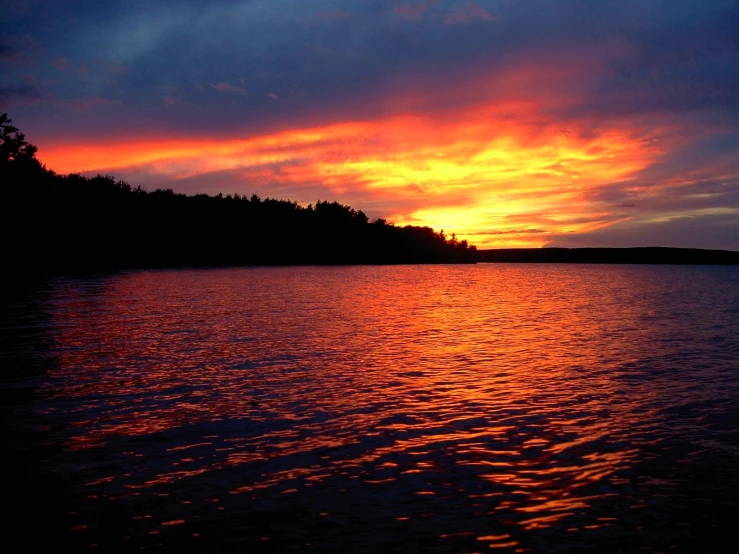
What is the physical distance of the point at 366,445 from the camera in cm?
1378

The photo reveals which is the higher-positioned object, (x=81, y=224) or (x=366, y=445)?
(x=81, y=224)

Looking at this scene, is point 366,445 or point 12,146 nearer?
point 366,445

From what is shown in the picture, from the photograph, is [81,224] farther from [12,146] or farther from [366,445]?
[366,445]

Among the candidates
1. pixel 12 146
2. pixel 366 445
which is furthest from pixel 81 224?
pixel 366 445

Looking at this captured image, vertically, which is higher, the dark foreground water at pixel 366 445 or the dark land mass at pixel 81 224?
the dark land mass at pixel 81 224

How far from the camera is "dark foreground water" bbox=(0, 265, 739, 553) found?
9.57 meters

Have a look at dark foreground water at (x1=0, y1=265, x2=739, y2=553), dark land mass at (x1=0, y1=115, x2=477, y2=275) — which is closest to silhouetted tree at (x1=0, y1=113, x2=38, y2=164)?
dark land mass at (x1=0, y1=115, x2=477, y2=275)

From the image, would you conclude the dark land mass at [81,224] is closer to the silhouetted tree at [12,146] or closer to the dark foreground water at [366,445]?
the silhouetted tree at [12,146]

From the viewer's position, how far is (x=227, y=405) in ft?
57.1

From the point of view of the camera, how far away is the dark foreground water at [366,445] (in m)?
9.57

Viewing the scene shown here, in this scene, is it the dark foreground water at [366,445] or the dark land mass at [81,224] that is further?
the dark land mass at [81,224]

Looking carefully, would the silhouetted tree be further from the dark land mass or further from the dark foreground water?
the dark foreground water

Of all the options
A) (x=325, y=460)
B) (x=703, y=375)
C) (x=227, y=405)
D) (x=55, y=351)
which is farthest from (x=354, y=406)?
(x=55, y=351)

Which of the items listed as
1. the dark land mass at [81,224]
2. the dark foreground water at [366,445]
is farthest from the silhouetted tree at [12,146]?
the dark foreground water at [366,445]
